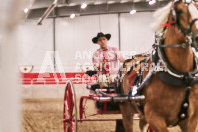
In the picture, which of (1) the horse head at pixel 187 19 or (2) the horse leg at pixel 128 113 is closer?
(1) the horse head at pixel 187 19

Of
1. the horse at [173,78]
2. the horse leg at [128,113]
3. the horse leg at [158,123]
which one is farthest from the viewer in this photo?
the horse leg at [128,113]

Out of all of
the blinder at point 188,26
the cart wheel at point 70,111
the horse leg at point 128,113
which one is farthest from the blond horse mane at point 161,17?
the cart wheel at point 70,111

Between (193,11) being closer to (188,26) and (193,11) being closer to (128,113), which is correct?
(188,26)

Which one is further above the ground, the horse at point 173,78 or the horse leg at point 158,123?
the horse at point 173,78

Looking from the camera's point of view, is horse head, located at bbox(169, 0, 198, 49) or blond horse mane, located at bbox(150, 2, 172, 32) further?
blond horse mane, located at bbox(150, 2, 172, 32)

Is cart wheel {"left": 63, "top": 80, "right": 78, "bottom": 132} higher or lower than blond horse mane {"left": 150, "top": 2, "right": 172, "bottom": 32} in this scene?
lower

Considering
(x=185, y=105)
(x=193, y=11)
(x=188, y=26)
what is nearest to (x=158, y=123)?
(x=185, y=105)

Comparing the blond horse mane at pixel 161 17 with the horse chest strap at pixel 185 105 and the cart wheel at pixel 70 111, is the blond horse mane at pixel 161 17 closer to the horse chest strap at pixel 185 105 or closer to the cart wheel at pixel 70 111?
the horse chest strap at pixel 185 105

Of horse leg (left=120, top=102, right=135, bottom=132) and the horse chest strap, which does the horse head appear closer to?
the horse chest strap

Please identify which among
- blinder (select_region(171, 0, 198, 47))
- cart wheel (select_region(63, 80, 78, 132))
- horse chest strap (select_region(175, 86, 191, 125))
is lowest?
cart wheel (select_region(63, 80, 78, 132))

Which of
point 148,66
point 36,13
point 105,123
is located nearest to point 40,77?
point 36,13

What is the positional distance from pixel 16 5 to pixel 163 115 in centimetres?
213

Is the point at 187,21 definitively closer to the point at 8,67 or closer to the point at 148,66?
the point at 148,66

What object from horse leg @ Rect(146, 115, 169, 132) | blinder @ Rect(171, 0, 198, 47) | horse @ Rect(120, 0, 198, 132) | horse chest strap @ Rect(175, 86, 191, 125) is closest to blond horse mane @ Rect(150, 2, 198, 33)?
horse @ Rect(120, 0, 198, 132)
